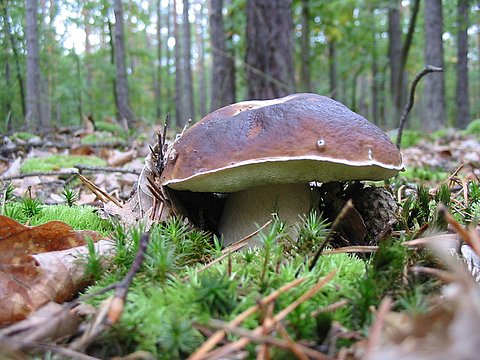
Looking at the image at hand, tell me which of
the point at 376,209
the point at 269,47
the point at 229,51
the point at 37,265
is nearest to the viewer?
the point at 37,265

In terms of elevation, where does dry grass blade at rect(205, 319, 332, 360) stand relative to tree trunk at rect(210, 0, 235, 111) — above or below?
below

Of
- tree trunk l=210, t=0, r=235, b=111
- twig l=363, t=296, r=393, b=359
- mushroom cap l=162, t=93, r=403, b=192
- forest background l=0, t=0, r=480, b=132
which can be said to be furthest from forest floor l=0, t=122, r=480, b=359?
tree trunk l=210, t=0, r=235, b=111

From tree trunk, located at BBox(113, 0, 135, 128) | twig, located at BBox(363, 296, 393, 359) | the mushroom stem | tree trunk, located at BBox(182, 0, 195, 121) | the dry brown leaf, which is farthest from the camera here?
tree trunk, located at BBox(182, 0, 195, 121)

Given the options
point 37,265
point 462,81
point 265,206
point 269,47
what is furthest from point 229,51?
point 462,81

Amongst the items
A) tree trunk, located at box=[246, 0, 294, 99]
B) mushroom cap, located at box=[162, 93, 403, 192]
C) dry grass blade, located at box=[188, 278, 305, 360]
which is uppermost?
tree trunk, located at box=[246, 0, 294, 99]

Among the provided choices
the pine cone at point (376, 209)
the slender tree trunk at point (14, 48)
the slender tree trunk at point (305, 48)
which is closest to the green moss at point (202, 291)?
the pine cone at point (376, 209)

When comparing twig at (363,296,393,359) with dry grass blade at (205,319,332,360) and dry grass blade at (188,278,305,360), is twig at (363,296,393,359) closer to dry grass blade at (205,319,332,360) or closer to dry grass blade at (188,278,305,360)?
dry grass blade at (205,319,332,360)

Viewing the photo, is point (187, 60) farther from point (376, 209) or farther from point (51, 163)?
point (376, 209)
